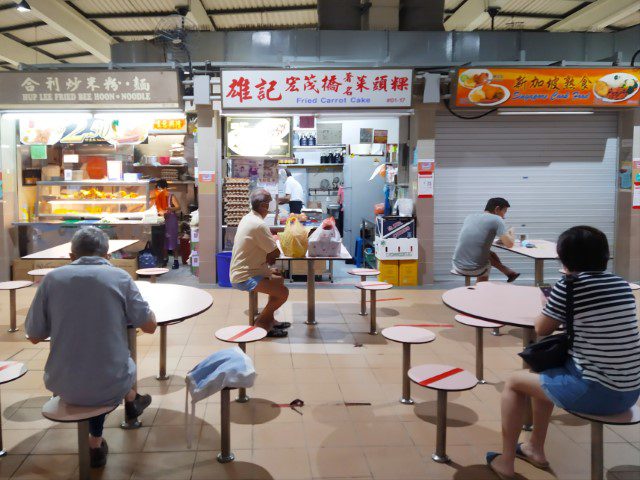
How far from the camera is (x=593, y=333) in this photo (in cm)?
270

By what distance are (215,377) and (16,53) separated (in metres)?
12.2

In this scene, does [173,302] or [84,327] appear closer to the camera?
[84,327]

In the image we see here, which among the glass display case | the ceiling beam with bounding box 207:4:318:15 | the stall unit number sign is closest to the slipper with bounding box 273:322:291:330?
the stall unit number sign

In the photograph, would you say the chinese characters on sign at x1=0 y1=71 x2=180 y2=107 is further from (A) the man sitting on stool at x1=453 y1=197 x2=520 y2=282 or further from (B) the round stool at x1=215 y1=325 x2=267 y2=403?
(B) the round stool at x1=215 y1=325 x2=267 y2=403

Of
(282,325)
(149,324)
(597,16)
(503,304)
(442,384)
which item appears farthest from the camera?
(597,16)

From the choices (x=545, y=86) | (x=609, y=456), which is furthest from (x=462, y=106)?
(x=609, y=456)

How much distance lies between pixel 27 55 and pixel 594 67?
11985 mm

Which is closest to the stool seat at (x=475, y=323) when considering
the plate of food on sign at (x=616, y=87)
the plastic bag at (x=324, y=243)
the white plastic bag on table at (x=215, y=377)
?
the plastic bag at (x=324, y=243)

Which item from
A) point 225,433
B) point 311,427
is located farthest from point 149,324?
point 311,427

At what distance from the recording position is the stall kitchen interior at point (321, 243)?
3.00 m

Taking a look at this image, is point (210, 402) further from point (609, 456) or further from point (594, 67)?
point (594, 67)

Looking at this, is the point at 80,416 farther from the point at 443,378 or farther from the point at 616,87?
the point at 616,87

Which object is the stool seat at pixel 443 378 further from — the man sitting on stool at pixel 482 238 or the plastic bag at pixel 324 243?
the man sitting on stool at pixel 482 238

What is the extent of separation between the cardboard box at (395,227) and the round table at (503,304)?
4.25 meters
